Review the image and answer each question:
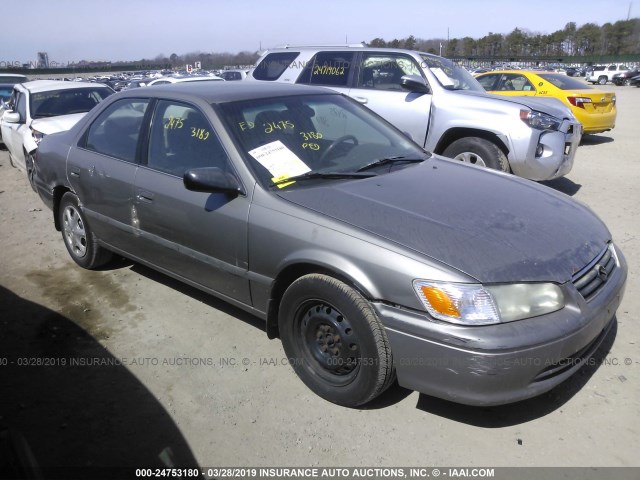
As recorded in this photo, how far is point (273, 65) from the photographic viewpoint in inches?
322

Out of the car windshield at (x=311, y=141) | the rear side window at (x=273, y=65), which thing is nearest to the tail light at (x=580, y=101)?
the rear side window at (x=273, y=65)

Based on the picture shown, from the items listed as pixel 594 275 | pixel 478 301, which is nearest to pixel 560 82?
pixel 594 275

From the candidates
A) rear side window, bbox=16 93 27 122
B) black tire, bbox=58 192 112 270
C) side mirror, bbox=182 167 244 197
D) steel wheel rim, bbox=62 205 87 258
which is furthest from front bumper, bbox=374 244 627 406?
rear side window, bbox=16 93 27 122

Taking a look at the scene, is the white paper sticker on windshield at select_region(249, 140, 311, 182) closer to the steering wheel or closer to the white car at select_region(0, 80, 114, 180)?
the steering wheel

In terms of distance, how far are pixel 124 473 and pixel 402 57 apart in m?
6.19

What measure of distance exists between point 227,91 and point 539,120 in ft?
14.0

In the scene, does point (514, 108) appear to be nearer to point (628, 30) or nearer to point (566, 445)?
point (566, 445)

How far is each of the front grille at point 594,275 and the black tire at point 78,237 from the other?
370 cm

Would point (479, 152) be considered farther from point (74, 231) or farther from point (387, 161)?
point (74, 231)

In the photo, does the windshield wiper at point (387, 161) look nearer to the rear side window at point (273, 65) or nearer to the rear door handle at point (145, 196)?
the rear door handle at point (145, 196)

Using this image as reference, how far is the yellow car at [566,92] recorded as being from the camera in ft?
36.5

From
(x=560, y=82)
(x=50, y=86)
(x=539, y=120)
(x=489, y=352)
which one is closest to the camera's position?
(x=489, y=352)

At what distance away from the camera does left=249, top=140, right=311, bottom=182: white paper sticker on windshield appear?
325cm

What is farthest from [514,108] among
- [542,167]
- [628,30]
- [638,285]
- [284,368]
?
[628,30]
